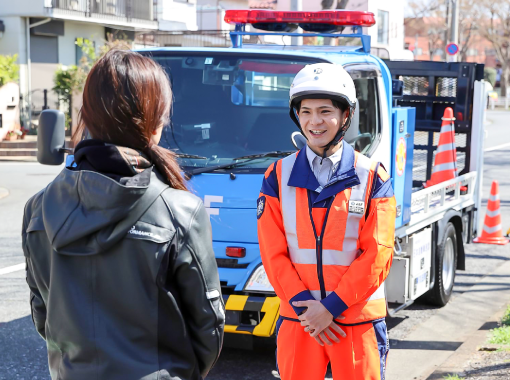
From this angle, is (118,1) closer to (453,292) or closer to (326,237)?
(453,292)

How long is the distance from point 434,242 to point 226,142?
8.19ft

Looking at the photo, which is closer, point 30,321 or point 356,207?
point 356,207

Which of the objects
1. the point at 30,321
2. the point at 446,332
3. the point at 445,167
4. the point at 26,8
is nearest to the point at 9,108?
the point at 26,8

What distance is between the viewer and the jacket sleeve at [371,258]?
3053 millimetres

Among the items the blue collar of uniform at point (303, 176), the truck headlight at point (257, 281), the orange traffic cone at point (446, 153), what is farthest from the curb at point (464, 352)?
the blue collar of uniform at point (303, 176)

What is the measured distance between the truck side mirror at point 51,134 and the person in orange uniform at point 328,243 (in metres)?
1.63

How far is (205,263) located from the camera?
6.53ft

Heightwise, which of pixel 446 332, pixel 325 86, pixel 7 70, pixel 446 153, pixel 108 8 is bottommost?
pixel 446 332

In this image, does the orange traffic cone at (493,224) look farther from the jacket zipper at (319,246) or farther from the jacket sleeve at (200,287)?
the jacket sleeve at (200,287)

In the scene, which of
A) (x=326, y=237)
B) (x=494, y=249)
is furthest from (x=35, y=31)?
(x=326, y=237)

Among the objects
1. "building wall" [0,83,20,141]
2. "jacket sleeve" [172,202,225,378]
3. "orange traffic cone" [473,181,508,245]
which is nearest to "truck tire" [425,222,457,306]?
"orange traffic cone" [473,181,508,245]

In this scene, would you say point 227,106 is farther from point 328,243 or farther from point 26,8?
point 26,8

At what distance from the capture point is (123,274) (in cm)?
190

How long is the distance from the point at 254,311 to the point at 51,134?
1.64 m
